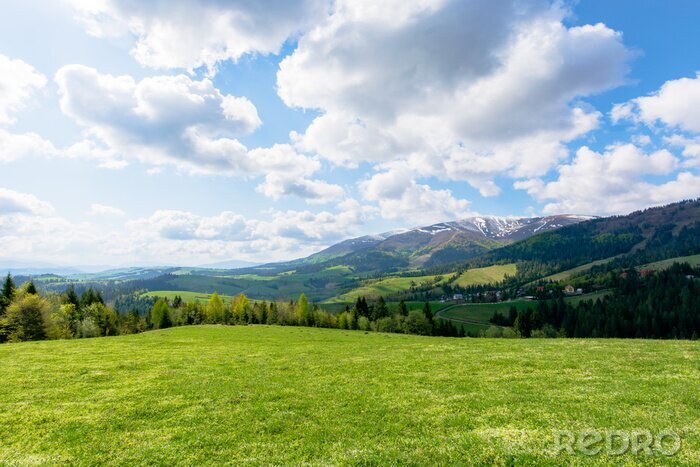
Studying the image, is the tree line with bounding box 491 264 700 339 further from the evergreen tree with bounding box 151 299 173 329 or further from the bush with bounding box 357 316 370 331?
the evergreen tree with bounding box 151 299 173 329

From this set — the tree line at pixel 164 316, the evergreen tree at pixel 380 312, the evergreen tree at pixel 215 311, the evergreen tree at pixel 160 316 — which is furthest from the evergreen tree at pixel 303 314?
the evergreen tree at pixel 160 316

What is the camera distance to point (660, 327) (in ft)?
443

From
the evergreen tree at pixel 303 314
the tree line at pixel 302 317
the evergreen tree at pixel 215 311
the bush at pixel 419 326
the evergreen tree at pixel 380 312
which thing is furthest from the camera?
the evergreen tree at pixel 380 312

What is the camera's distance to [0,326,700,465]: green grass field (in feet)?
40.2

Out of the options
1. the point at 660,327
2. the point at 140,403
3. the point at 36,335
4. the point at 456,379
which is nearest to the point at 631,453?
the point at 456,379

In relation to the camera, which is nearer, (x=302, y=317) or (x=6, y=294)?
(x=6, y=294)

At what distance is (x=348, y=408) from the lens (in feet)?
55.4

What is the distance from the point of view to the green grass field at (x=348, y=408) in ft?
40.2

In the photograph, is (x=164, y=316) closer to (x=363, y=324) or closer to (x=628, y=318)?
(x=363, y=324)

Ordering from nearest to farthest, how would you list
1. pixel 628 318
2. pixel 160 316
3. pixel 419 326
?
pixel 419 326 → pixel 160 316 → pixel 628 318

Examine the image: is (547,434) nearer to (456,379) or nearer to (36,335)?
(456,379)

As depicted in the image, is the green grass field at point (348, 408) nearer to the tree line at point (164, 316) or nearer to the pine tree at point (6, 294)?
the tree line at point (164, 316)

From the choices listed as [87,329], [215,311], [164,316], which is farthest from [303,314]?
[87,329]

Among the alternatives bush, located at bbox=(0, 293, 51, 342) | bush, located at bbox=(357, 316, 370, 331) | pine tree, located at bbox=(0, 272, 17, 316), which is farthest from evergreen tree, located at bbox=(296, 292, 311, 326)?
pine tree, located at bbox=(0, 272, 17, 316)
